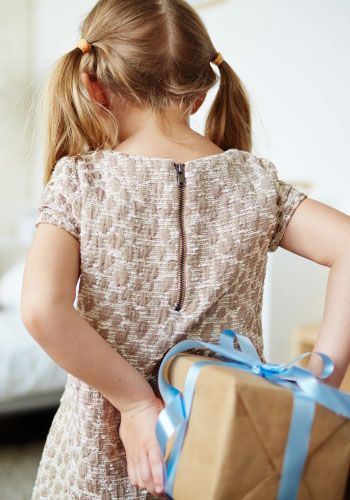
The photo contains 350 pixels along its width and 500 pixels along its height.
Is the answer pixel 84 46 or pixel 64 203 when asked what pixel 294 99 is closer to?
pixel 84 46

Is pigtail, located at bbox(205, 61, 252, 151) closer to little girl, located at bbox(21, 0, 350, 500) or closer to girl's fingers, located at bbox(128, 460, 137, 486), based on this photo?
little girl, located at bbox(21, 0, 350, 500)

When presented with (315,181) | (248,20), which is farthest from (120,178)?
(248,20)

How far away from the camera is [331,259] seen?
2.32 ft

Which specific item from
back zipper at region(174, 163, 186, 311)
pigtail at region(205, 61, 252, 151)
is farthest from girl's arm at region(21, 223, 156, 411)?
pigtail at region(205, 61, 252, 151)

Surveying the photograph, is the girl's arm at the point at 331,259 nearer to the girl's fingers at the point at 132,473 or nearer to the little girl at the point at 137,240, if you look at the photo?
the little girl at the point at 137,240

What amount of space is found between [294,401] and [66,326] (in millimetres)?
251

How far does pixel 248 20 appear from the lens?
232 cm

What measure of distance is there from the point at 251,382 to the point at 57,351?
215mm

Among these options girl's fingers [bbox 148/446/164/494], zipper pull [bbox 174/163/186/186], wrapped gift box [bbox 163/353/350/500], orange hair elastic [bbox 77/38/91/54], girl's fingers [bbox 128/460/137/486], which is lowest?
girl's fingers [bbox 128/460/137/486]

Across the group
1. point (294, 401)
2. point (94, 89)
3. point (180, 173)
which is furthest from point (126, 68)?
point (294, 401)

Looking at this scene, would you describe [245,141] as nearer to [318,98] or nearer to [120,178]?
[120,178]

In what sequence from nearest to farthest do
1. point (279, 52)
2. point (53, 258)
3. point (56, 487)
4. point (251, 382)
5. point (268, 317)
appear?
point (251, 382)
point (53, 258)
point (56, 487)
point (268, 317)
point (279, 52)

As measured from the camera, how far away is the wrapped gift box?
501 millimetres

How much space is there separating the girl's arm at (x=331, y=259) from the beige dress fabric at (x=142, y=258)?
0.04m
